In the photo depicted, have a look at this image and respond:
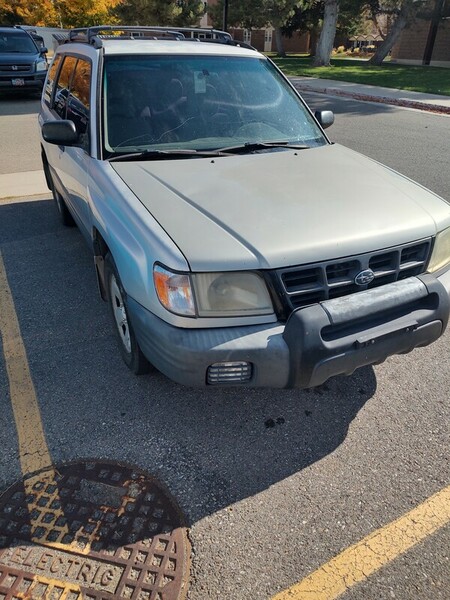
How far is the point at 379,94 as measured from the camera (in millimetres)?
15625

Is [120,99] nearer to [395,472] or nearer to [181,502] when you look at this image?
[181,502]

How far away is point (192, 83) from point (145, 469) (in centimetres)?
269

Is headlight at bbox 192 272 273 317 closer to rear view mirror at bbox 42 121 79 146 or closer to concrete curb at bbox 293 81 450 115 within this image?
rear view mirror at bbox 42 121 79 146

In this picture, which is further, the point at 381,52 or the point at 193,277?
the point at 381,52

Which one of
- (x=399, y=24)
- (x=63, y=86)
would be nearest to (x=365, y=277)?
(x=63, y=86)

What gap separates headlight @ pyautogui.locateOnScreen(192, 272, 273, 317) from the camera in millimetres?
2203

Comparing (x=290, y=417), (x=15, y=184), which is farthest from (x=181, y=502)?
(x=15, y=184)

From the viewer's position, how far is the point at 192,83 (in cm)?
349

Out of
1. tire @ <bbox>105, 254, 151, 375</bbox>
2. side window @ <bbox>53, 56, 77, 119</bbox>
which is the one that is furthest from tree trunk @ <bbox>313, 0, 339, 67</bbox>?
tire @ <bbox>105, 254, 151, 375</bbox>

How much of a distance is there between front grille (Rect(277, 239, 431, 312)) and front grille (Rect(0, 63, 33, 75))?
14273mm

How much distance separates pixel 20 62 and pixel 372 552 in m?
15.2

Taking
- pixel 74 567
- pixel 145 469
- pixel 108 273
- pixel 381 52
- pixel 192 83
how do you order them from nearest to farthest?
pixel 74 567
pixel 145 469
pixel 108 273
pixel 192 83
pixel 381 52

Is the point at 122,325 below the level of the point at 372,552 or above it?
above

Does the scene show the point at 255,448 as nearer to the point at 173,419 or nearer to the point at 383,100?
the point at 173,419
